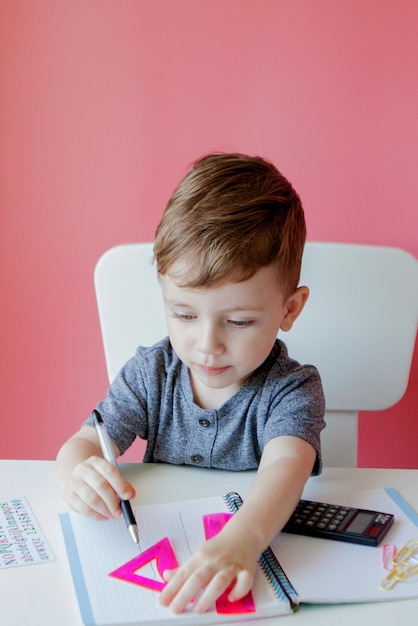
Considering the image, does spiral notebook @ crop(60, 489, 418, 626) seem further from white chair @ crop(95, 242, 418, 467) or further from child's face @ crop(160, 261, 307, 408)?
white chair @ crop(95, 242, 418, 467)

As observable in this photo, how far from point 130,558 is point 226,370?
0.94 feet

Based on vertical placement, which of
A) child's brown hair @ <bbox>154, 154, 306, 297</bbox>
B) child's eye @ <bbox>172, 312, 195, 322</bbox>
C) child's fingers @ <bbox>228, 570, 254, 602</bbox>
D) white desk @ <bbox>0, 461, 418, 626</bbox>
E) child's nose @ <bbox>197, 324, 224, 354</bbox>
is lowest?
white desk @ <bbox>0, 461, 418, 626</bbox>

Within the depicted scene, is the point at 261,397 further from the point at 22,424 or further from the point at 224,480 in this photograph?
the point at 22,424

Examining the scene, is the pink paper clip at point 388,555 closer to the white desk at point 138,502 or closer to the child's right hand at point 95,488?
the white desk at point 138,502

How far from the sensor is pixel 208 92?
5.33 feet

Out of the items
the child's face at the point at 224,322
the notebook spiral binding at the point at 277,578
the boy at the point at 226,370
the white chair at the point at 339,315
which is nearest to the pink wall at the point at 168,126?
the white chair at the point at 339,315

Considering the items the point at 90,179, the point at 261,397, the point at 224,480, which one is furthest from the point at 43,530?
the point at 90,179

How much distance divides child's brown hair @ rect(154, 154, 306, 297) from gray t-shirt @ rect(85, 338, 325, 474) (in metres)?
0.13

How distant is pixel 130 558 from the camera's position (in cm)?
77

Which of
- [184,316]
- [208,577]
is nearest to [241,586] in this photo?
[208,577]

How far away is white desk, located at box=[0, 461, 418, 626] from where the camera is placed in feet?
2.22

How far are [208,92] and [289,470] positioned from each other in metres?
0.97

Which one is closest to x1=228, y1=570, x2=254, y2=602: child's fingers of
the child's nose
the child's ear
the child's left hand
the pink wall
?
the child's left hand

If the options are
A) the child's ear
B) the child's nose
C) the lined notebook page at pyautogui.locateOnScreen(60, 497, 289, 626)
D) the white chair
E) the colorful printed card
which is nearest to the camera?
the lined notebook page at pyautogui.locateOnScreen(60, 497, 289, 626)
